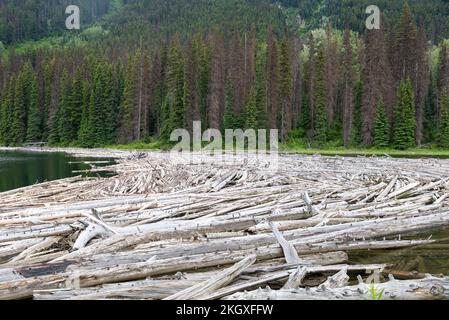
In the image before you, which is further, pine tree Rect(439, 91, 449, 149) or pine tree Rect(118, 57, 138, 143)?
pine tree Rect(118, 57, 138, 143)

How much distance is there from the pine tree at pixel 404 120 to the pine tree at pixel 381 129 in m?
1.05

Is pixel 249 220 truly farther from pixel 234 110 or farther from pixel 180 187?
pixel 234 110

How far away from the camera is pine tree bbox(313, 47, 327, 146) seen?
56188mm

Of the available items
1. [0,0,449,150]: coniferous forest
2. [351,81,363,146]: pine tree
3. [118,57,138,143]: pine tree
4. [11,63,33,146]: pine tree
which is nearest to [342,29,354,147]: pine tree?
[0,0,449,150]: coniferous forest

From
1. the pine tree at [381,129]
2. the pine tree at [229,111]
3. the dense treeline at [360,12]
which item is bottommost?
the pine tree at [381,129]

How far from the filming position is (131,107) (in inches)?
2717

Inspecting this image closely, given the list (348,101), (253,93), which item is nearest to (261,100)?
(253,93)

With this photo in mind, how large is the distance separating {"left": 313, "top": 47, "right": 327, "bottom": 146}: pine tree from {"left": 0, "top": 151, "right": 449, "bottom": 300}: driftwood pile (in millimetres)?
40119

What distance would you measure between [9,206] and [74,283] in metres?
Answer: 8.75

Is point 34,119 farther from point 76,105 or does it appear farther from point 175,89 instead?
point 175,89

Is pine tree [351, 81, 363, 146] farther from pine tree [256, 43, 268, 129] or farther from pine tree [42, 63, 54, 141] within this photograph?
pine tree [42, 63, 54, 141]

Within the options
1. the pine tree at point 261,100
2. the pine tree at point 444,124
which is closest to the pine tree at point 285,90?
the pine tree at point 261,100

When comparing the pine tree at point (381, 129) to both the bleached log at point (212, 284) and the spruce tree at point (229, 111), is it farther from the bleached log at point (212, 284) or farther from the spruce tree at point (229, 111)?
the bleached log at point (212, 284)

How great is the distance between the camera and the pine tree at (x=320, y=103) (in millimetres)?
56188
